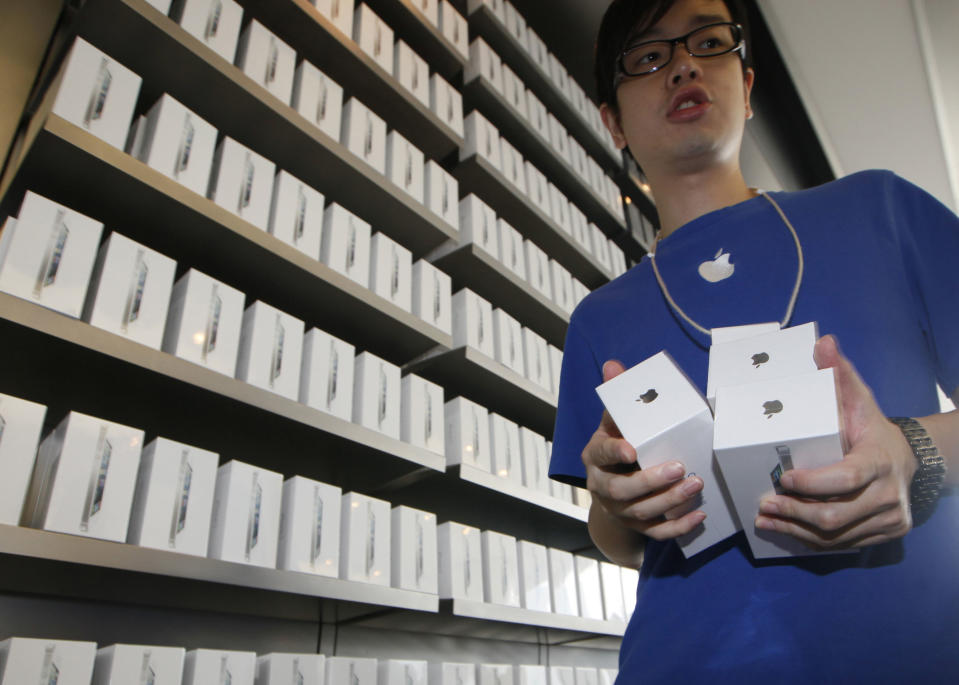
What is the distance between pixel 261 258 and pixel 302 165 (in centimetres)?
42

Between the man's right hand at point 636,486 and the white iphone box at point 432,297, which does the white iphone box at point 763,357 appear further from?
the white iphone box at point 432,297

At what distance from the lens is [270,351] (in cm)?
147

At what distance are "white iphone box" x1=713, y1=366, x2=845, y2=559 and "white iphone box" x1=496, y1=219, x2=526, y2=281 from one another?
188 centimetres

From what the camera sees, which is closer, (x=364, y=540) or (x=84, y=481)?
(x=84, y=481)

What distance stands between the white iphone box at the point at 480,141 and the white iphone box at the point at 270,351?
1.21 m

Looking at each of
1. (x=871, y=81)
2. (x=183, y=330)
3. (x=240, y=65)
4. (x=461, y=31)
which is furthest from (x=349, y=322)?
(x=871, y=81)

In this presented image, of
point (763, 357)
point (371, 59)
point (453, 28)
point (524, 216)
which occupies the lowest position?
point (763, 357)

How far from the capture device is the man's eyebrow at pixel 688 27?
109 centimetres

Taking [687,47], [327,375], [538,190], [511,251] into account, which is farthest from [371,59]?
[687,47]

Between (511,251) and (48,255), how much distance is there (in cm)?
159

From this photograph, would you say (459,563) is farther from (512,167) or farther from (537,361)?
→ (512,167)

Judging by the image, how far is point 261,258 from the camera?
1611 millimetres

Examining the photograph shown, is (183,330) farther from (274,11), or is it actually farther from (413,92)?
(413,92)

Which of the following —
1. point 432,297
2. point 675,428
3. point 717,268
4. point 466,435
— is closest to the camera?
point 675,428
